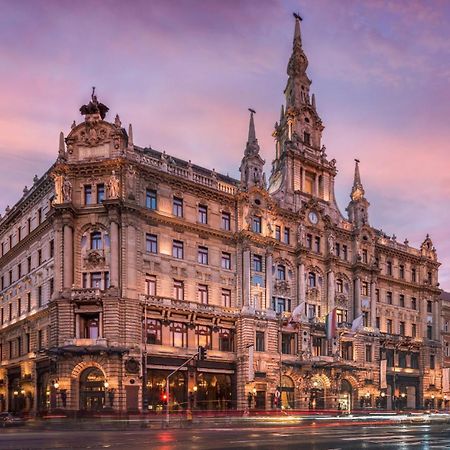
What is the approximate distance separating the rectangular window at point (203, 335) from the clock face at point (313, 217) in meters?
22.3

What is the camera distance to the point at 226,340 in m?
75.1

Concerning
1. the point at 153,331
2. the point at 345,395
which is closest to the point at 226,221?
the point at 153,331

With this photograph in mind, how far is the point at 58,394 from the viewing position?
64250mm

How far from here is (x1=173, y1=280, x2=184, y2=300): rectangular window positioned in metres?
71.2

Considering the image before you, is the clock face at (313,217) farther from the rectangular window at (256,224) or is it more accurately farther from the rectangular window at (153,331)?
the rectangular window at (153,331)

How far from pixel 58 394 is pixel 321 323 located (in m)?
34.7

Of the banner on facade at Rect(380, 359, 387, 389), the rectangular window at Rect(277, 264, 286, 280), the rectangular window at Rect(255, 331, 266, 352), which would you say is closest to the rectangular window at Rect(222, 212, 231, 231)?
the rectangular window at Rect(277, 264, 286, 280)

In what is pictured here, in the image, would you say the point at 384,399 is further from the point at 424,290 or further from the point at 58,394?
the point at 58,394

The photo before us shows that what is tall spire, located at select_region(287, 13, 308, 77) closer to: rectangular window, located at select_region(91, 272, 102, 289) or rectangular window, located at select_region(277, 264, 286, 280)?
rectangular window, located at select_region(277, 264, 286, 280)

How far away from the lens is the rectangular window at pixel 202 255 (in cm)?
7449

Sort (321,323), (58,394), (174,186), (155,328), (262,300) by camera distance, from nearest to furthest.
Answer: (58,394)
(155,328)
(174,186)
(262,300)
(321,323)

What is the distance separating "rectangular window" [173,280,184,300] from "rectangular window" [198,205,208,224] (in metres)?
7.69

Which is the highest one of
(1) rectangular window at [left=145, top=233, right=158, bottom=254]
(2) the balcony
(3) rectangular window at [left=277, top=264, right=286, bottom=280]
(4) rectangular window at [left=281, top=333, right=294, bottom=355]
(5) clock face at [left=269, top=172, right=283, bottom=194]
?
(5) clock face at [left=269, top=172, right=283, bottom=194]

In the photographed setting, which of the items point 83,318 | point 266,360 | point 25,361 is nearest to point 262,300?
point 266,360
